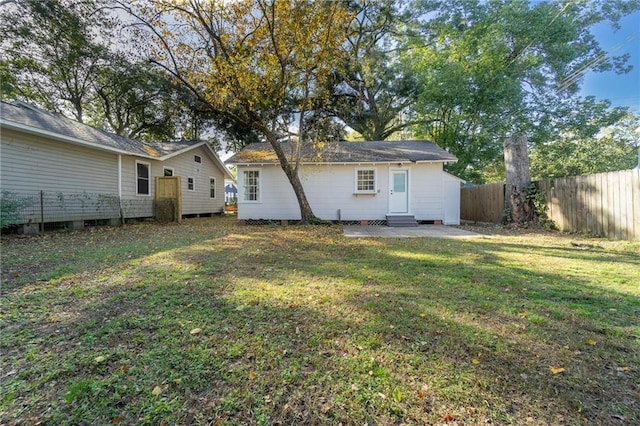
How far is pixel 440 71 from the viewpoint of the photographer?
1476cm

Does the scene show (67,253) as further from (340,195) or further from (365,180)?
(365,180)

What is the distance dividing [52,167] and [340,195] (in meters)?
9.81

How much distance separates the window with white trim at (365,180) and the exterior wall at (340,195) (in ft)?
0.55

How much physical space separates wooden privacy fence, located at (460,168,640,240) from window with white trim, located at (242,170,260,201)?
1024cm

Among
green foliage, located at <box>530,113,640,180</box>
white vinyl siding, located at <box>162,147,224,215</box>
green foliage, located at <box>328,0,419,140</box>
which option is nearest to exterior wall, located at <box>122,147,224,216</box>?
white vinyl siding, located at <box>162,147,224,215</box>

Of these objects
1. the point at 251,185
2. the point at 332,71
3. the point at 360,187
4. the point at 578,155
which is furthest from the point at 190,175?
the point at 578,155

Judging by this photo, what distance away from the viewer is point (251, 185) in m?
11.9

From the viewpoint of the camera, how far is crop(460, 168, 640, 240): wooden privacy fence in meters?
6.51

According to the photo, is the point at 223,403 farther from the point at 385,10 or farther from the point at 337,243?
the point at 385,10

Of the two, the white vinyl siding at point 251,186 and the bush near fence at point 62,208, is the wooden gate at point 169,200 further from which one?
the white vinyl siding at point 251,186

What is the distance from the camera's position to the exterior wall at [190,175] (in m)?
12.0

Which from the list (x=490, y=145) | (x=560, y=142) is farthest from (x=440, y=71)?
(x=560, y=142)

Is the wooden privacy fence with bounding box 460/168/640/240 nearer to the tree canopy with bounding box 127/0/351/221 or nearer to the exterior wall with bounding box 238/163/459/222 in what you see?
the exterior wall with bounding box 238/163/459/222

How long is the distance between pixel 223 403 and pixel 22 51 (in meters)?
21.1
